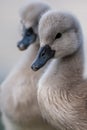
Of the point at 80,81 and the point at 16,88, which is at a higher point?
the point at 16,88

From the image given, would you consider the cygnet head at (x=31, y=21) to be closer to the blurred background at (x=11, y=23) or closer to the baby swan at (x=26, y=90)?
the baby swan at (x=26, y=90)

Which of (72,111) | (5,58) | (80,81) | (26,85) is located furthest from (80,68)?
(5,58)

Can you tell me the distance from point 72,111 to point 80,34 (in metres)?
0.27

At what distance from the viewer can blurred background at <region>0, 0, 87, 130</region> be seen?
3.15 metres

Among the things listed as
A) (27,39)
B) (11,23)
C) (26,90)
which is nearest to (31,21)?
(27,39)

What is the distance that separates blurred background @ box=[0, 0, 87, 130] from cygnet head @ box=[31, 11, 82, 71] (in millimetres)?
928

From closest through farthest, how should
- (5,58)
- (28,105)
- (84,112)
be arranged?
(84,112)
(28,105)
(5,58)

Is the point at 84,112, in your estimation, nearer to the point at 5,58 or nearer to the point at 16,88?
the point at 16,88

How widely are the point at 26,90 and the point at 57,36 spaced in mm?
399

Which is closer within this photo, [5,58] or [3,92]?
[3,92]

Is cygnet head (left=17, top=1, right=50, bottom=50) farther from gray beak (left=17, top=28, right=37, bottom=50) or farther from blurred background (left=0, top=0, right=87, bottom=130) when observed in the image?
blurred background (left=0, top=0, right=87, bottom=130)

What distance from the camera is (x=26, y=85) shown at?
229 centimetres

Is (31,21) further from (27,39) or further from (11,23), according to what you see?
(11,23)

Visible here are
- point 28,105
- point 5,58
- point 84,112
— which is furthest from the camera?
point 5,58
